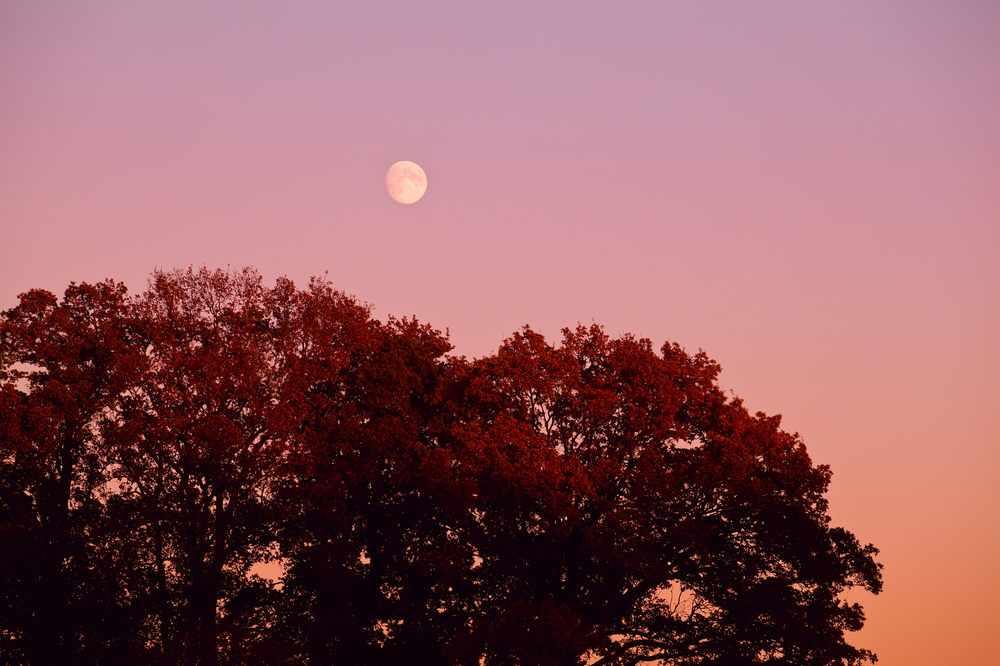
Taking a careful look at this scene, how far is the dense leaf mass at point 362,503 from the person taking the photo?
40.5m

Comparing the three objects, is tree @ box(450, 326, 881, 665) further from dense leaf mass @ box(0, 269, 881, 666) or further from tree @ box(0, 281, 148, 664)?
tree @ box(0, 281, 148, 664)

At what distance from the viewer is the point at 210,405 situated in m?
43.8

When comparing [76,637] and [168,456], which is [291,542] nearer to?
[168,456]

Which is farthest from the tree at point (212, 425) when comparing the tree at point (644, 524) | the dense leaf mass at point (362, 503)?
the tree at point (644, 524)

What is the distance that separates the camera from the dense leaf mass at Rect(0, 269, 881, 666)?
40500 mm

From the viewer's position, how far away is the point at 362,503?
44188mm

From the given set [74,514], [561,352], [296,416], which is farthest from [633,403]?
[74,514]

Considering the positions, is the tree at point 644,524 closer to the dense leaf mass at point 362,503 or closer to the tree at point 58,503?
the dense leaf mass at point 362,503

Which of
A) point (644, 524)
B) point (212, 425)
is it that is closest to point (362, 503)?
point (212, 425)

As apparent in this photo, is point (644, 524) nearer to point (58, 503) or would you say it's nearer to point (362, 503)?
point (362, 503)

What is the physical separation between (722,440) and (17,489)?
86.3 ft

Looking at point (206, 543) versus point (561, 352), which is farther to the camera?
point (561, 352)

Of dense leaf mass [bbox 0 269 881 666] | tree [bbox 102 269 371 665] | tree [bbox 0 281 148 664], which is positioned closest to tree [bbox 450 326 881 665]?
dense leaf mass [bbox 0 269 881 666]

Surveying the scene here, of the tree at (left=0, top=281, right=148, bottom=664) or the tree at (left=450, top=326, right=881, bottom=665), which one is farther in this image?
the tree at (left=0, top=281, right=148, bottom=664)
